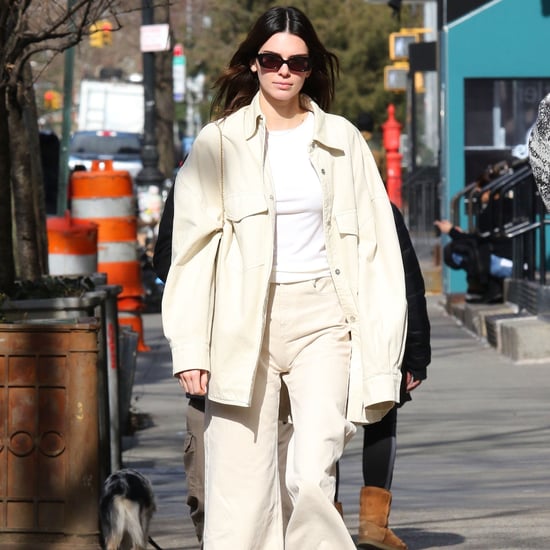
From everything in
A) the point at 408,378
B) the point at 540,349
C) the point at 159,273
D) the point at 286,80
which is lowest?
the point at 540,349

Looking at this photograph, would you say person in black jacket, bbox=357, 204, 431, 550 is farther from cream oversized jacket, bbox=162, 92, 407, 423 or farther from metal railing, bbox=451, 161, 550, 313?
metal railing, bbox=451, 161, 550, 313

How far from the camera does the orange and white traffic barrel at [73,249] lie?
13.1 metres

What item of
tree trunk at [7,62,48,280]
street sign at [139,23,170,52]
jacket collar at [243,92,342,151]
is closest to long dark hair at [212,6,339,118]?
jacket collar at [243,92,342,151]

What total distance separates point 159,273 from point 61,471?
3.71 feet

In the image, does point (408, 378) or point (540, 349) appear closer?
point (408, 378)

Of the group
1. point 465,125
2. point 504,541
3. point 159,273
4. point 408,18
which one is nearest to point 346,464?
point 504,541

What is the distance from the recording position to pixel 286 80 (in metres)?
5.06

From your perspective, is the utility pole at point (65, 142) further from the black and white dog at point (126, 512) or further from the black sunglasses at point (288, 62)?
the black sunglasses at point (288, 62)

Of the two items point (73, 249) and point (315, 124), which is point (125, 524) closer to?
point (315, 124)

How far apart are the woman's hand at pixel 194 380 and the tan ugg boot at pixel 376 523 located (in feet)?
5.12

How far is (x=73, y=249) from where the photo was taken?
13172mm

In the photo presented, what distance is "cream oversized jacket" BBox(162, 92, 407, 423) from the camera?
191 inches

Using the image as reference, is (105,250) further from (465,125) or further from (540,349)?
(465,125)

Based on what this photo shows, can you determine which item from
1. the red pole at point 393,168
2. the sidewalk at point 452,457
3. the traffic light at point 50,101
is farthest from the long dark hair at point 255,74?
the traffic light at point 50,101
